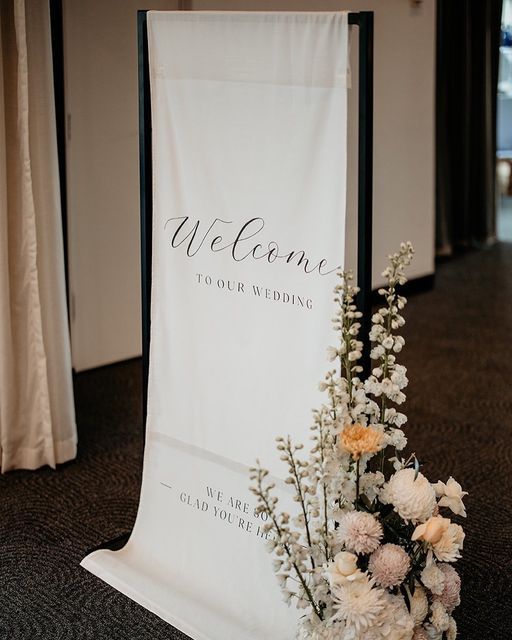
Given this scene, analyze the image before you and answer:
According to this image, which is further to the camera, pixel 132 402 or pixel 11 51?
pixel 132 402

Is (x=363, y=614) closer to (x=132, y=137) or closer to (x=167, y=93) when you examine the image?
(x=167, y=93)

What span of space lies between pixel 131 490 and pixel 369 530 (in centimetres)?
156

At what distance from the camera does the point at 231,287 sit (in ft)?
8.31

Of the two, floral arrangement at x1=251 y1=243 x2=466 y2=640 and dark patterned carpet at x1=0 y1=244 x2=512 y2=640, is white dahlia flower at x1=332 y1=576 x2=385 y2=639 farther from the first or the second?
dark patterned carpet at x1=0 y1=244 x2=512 y2=640

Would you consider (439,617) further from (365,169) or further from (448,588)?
(365,169)

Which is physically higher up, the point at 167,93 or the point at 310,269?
the point at 167,93

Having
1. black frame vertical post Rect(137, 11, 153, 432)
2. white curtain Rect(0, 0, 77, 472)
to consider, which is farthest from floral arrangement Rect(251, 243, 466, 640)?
white curtain Rect(0, 0, 77, 472)

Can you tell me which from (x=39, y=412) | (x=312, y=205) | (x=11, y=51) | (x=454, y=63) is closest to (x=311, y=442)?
A: (x=312, y=205)

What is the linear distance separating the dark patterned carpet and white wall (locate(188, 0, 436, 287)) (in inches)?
31.9

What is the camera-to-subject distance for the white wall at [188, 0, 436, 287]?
19.1 ft

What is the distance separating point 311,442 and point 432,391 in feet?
7.24

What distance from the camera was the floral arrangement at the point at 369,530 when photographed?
77.1 inches

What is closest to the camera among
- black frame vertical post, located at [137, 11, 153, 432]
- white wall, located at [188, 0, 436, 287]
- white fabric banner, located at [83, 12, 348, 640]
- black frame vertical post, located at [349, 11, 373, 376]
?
black frame vertical post, located at [349, 11, 373, 376]

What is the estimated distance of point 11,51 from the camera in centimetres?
329
